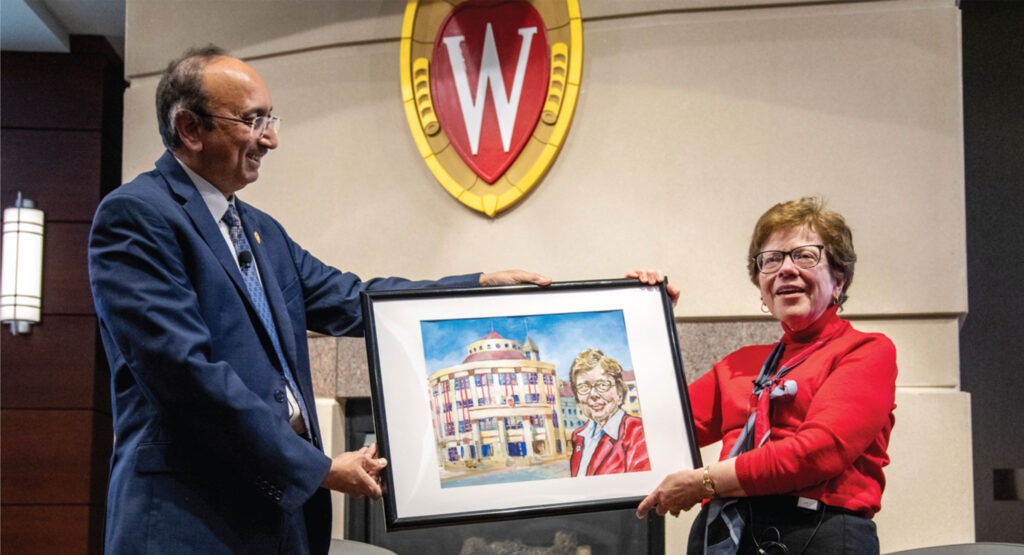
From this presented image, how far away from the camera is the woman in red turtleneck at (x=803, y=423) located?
6.52 feet

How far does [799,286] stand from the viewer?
7.18 feet

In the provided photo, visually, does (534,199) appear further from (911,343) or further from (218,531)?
(218,531)

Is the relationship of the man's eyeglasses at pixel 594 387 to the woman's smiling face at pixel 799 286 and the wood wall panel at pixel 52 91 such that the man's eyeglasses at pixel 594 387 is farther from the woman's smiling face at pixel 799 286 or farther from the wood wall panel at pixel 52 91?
the wood wall panel at pixel 52 91

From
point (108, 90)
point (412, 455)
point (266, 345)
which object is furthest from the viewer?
point (108, 90)

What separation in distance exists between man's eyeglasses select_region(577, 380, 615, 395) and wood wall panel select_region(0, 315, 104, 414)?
347 centimetres

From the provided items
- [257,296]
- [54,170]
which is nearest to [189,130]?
[257,296]

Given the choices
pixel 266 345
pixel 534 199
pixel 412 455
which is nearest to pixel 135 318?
pixel 266 345

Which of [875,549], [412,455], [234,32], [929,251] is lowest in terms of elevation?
[875,549]

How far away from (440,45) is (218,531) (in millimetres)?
2468

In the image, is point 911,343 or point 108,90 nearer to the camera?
point 911,343

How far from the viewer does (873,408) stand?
6.62ft

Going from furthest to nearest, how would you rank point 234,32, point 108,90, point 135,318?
1. point 108,90
2. point 234,32
3. point 135,318

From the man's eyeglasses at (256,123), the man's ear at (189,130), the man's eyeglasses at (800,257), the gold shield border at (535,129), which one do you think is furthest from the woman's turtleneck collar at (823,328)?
the gold shield border at (535,129)

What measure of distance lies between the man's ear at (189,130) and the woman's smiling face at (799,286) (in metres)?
1.23
